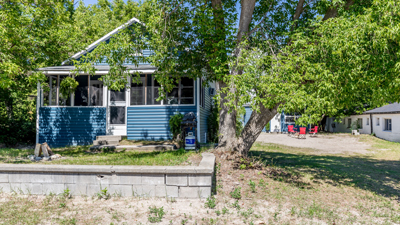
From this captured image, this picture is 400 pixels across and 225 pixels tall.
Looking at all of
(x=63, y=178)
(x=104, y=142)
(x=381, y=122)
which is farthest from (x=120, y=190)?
(x=381, y=122)

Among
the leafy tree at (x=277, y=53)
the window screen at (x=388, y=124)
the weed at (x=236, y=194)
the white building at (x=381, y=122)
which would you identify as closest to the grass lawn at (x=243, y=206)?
the weed at (x=236, y=194)

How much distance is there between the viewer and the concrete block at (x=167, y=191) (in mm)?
5195

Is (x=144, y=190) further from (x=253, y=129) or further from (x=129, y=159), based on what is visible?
(x=253, y=129)

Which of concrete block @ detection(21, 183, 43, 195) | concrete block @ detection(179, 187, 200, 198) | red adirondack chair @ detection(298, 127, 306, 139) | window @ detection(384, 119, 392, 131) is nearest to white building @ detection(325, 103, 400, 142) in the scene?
window @ detection(384, 119, 392, 131)

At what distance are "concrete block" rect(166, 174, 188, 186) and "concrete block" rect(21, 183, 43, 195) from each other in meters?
2.50

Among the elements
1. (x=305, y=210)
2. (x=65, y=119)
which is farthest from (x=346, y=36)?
(x=65, y=119)

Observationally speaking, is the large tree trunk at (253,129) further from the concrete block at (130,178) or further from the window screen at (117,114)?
the window screen at (117,114)

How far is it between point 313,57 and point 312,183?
2999 millimetres

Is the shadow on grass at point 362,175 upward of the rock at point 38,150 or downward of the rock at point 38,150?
downward

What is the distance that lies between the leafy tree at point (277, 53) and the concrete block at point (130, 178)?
8.15ft

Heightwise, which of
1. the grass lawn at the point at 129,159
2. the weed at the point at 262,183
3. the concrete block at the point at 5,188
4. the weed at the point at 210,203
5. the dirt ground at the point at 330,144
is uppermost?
the grass lawn at the point at 129,159

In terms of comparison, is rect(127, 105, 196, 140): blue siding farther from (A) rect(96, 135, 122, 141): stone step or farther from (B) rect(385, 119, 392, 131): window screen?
(B) rect(385, 119, 392, 131): window screen

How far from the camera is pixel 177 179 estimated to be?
5.17 meters

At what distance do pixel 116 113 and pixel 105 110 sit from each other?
20.8 inches
